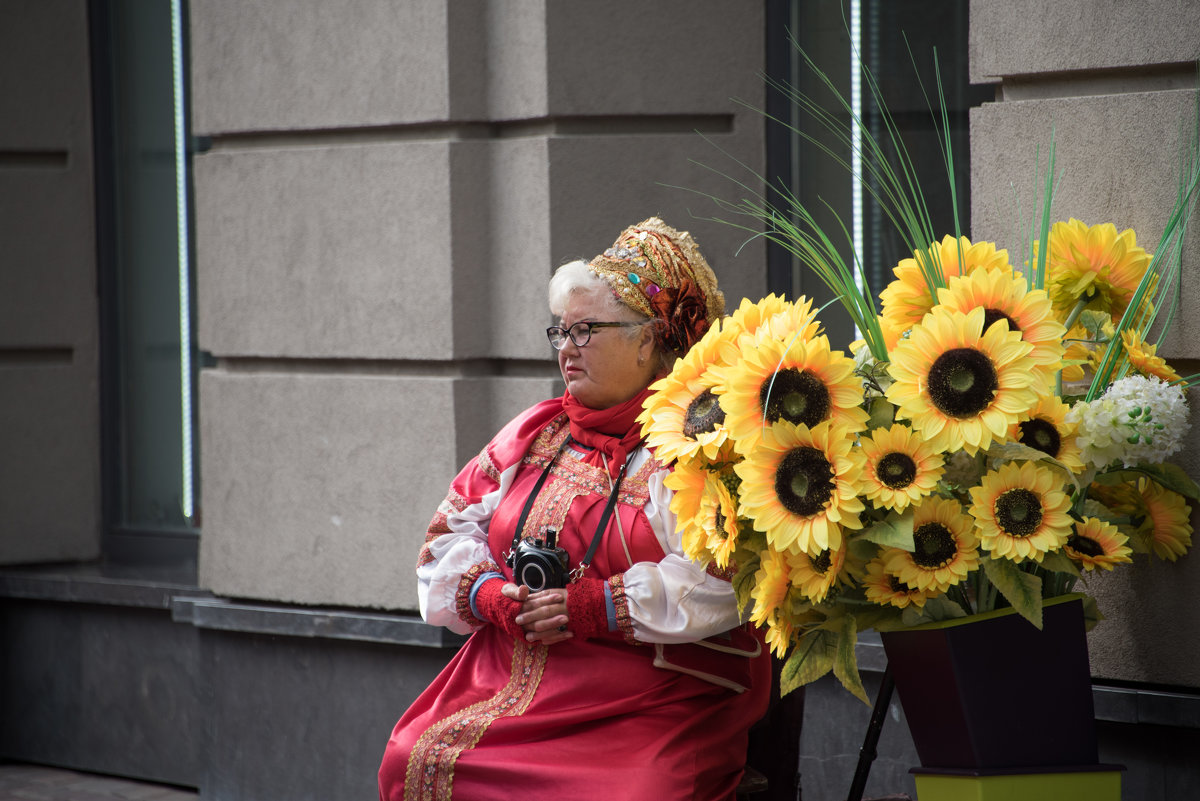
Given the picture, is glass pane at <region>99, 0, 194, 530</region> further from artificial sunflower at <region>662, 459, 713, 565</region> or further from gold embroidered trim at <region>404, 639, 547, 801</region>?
artificial sunflower at <region>662, 459, 713, 565</region>

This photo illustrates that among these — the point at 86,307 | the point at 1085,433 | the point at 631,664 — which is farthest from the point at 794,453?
the point at 86,307

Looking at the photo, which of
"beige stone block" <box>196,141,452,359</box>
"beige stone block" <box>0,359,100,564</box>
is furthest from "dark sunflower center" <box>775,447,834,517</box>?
"beige stone block" <box>0,359,100,564</box>

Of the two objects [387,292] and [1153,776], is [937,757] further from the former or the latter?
[387,292]

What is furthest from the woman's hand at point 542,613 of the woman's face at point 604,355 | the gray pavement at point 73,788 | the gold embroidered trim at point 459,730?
the gray pavement at point 73,788

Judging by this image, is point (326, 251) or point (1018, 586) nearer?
point (1018, 586)

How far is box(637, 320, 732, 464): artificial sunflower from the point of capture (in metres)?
2.10

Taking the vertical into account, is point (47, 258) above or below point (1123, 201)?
above

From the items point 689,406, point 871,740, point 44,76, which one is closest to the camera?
point 689,406

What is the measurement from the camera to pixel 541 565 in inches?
109

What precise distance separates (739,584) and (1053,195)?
1.17 m

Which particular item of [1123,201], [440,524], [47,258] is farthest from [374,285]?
[1123,201]

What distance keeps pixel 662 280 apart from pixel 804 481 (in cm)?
96

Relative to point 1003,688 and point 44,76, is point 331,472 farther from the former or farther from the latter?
point 1003,688

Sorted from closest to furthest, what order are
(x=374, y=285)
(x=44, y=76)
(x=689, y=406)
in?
1. (x=689, y=406)
2. (x=374, y=285)
3. (x=44, y=76)
